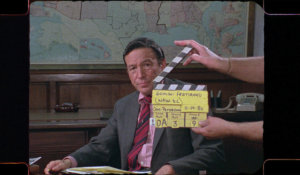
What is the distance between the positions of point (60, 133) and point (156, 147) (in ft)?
1.11

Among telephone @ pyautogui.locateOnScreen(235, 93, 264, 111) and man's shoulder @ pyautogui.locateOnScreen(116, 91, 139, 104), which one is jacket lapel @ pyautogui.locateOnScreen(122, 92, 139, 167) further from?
telephone @ pyautogui.locateOnScreen(235, 93, 264, 111)

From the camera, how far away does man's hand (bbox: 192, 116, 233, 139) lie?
1000 mm

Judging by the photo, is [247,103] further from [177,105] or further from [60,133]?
[60,133]

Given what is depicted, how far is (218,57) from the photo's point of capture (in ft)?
3.44

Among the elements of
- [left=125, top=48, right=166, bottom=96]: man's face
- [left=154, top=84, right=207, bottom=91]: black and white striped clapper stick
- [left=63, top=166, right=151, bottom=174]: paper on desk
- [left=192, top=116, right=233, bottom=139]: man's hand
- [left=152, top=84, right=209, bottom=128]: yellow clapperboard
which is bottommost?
[left=63, top=166, right=151, bottom=174]: paper on desk

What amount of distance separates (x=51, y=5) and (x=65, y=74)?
0.25 meters

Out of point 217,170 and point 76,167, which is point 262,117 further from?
point 76,167

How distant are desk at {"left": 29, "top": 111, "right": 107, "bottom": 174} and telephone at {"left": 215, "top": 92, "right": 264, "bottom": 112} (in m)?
0.44

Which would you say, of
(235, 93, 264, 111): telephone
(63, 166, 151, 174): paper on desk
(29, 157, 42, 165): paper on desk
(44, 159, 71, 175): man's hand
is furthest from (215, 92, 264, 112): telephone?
(29, 157, 42, 165): paper on desk

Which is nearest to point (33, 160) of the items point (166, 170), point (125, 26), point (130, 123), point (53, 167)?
point (53, 167)

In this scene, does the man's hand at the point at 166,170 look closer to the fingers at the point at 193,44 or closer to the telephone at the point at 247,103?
the telephone at the point at 247,103
